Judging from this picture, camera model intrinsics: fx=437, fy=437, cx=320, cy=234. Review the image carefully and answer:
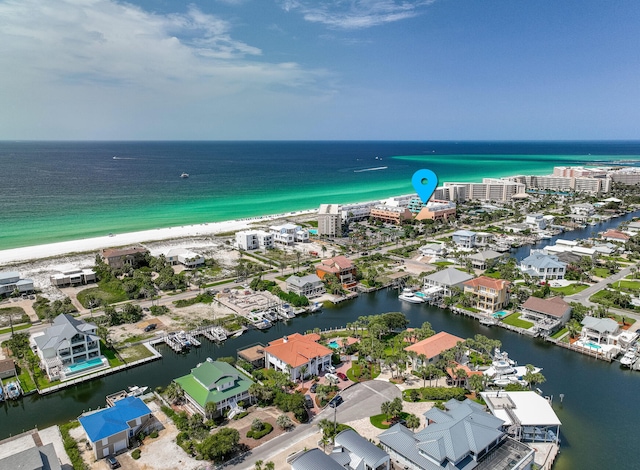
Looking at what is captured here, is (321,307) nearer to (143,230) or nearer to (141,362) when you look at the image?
(141,362)

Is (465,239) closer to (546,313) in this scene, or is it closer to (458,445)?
(546,313)

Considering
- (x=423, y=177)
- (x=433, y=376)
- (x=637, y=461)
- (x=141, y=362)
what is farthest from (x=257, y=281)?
(x=423, y=177)

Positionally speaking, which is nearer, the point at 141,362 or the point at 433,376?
the point at 433,376

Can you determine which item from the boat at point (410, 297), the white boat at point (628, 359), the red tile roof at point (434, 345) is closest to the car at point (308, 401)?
the red tile roof at point (434, 345)

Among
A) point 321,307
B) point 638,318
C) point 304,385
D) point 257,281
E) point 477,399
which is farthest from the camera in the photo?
point 257,281

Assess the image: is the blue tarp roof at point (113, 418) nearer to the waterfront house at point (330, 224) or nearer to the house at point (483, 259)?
the house at point (483, 259)

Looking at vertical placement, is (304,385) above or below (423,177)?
below
